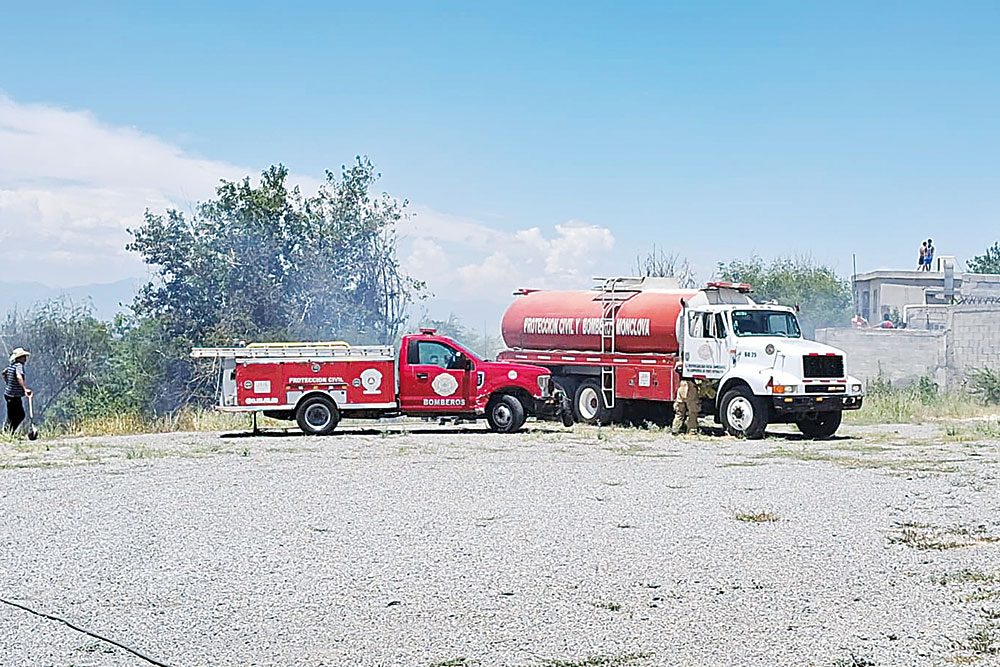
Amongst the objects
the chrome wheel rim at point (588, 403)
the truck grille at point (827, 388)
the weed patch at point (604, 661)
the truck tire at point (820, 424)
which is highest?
the truck grille at point (827, 388)

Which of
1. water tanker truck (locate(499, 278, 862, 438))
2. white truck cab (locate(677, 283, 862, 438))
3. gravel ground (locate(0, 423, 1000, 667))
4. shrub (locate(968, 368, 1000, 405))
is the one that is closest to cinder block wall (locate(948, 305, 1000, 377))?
shrub (locate(968, 368, 1000, 405))

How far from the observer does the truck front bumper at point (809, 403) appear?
72.0ft

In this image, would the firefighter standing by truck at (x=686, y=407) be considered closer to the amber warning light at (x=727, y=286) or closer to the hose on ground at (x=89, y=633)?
the amber warning light at (x=727, y=286)

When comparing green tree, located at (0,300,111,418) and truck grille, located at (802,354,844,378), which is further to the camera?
green tree, located at (0,300,111,418)

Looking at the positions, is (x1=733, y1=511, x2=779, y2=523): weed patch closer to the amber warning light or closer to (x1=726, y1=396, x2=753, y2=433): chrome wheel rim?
(x1=726, y1=396, x2=753, y2=433): chrome wheel rim

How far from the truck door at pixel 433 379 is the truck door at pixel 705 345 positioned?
4.38m

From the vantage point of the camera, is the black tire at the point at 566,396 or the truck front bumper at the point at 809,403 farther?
the black tire at the point at 566,396

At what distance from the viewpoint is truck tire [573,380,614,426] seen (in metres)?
25.8

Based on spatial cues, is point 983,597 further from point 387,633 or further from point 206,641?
point 206,641

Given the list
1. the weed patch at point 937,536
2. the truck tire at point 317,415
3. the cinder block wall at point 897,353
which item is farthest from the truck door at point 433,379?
the cinder block wall at point 897,353

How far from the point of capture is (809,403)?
72.3ft

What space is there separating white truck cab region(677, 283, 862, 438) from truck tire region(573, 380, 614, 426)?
8.23ft

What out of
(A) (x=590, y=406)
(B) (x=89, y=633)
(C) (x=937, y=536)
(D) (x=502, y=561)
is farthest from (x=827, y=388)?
(B) (x=89, y=633)

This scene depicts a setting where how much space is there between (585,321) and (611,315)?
0.76 meters
